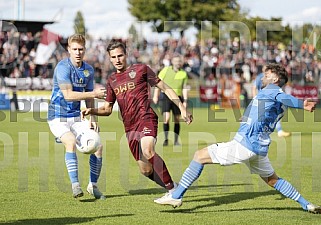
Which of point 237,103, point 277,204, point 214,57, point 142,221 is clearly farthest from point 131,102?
point 214,57

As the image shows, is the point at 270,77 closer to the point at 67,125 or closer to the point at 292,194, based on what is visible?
the point at 292,194

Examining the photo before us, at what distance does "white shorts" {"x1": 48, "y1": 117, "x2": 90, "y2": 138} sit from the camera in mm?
9336

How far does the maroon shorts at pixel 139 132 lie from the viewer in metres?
8.66

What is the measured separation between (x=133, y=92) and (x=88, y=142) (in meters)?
0.93

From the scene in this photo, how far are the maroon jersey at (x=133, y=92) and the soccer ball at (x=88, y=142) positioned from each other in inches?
19.9

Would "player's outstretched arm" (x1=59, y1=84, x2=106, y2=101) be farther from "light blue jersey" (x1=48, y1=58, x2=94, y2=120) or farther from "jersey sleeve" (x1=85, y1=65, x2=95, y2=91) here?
"jersey sleeve" (x1=85, y1=65, x2=95, y2=91)

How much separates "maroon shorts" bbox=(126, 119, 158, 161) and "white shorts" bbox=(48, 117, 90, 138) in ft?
2.92

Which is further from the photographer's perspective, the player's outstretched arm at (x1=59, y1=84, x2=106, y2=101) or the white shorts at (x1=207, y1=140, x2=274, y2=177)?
the player's outstretched arm at (x1=59, y1=84, x2=106, y2=101)

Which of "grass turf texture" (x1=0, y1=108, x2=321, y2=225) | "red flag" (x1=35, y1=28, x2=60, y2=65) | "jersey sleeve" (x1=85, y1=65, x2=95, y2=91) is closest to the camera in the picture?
"grass turf texture" (x1=0, y1=108, x2=321, y2=225)

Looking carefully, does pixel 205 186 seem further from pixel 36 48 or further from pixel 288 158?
pixel 36 48

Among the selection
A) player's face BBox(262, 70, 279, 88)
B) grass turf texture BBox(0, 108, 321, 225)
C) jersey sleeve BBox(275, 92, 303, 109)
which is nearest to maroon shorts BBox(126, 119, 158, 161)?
grass turf texture BBox(0, 108, 321, 225)

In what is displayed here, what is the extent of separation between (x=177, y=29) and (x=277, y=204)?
27376mm

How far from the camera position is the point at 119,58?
28.4ft

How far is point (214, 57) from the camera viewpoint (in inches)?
1409
